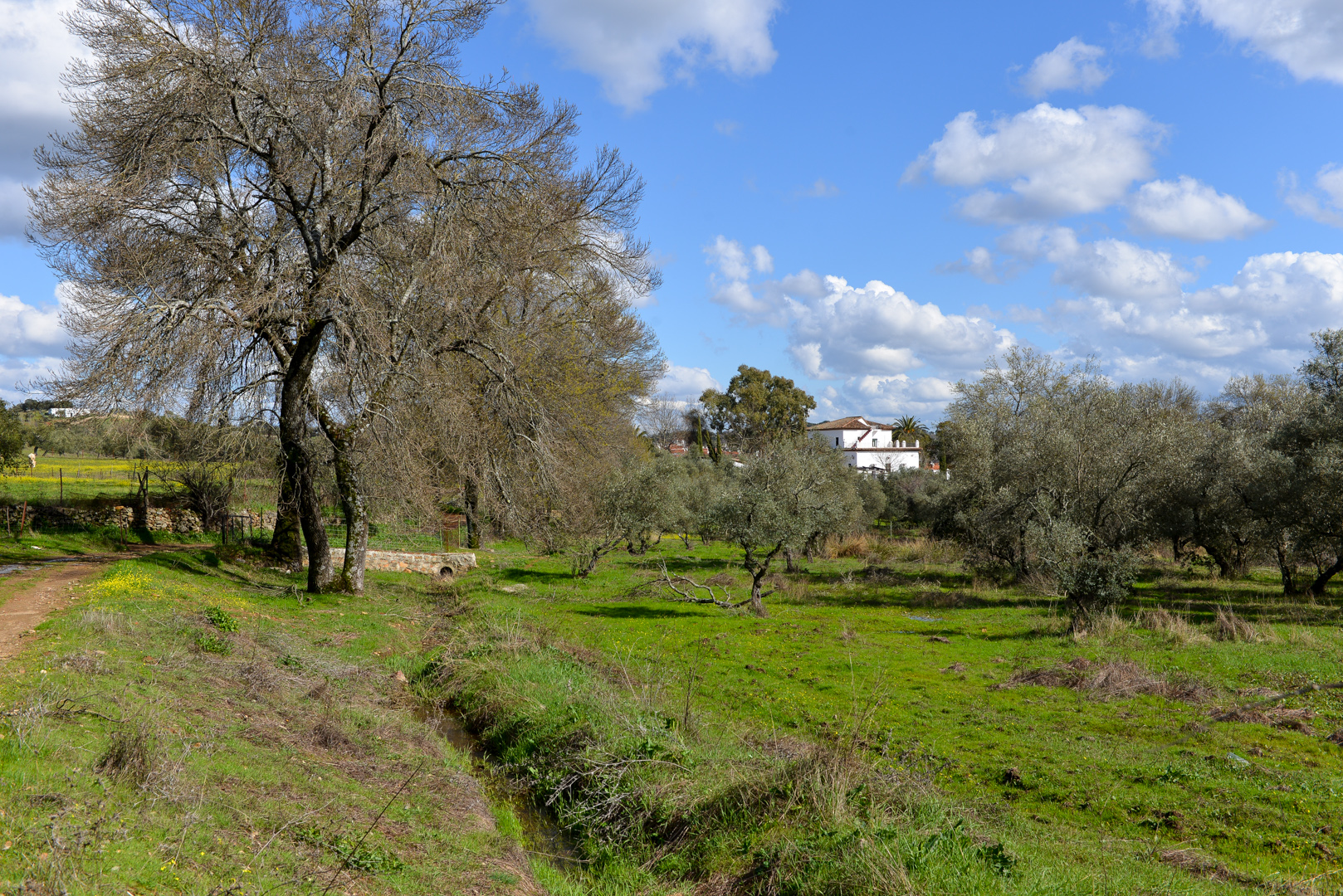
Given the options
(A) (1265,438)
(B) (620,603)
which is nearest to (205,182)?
(B) (620,603)

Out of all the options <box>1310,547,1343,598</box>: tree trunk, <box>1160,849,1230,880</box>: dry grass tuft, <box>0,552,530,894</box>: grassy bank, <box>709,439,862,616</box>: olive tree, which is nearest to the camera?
<box>0,552,530,894</box>: grassy bank

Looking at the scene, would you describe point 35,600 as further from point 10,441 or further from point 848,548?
point 848,548

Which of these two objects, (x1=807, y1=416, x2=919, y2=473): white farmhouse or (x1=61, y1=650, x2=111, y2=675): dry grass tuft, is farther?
(x1=807, y1=416, x2=919, y2=473): white farmhouse

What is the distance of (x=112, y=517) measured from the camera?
2812 centimetres

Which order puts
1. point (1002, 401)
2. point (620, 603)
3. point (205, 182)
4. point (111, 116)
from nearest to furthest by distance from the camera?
point (111, 116), point (205, 182), point (620, 603), point (1002, 401)

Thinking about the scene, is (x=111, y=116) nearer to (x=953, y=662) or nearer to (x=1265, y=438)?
(x=953, y=662)

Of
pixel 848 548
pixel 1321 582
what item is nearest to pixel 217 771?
pixel 1321 582

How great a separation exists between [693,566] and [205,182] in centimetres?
2437

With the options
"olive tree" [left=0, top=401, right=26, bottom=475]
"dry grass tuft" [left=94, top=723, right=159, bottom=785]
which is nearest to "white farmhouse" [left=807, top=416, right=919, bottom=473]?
"olive tree" [left=0, top=401, right=26, bottom=475]

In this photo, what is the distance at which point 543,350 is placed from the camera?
98.6 feet

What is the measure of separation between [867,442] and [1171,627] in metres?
112

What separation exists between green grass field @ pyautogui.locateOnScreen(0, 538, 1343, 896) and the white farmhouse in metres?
96.3

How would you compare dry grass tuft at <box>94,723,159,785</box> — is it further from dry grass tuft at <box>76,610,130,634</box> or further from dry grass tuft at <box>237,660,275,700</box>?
dry grass tuft at <box>76,610,130,634</box>

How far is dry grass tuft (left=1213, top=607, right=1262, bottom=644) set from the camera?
17578 millimetres
